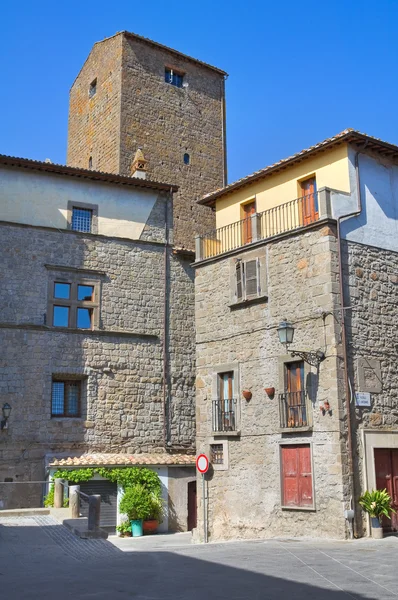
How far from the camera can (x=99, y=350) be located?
76.8 feet

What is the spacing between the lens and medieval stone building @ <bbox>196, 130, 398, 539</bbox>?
17000 millimetres

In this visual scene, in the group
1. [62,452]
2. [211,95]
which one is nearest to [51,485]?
[62,452]

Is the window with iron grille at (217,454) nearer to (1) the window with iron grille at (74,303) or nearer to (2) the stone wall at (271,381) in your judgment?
(2) the stone wall at (271,381)

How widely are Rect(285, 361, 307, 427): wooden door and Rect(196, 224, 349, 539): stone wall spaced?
0.28 meters

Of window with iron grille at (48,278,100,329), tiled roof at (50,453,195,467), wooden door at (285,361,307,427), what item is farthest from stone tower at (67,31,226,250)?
wooden door at (285,361,307,427)

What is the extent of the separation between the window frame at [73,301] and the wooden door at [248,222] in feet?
18.1

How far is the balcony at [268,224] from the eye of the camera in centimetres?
1895

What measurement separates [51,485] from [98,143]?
17.0 m

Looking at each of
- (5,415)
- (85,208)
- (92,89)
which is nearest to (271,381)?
(5,415)

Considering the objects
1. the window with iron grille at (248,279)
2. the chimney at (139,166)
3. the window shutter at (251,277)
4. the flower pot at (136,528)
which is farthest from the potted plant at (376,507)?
the chimney at (139,166)

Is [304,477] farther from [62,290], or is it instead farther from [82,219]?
[82,219]

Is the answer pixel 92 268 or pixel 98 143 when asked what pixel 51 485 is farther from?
pixel 98 143

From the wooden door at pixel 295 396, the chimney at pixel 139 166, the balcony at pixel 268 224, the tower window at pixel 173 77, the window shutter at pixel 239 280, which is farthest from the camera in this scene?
the tower window at pixel 173 77

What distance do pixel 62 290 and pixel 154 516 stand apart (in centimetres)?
778
